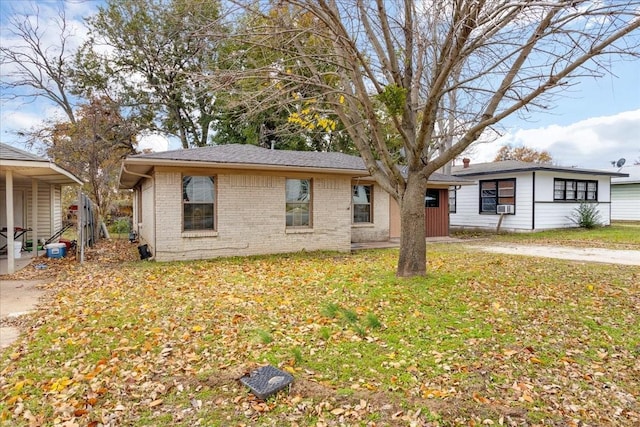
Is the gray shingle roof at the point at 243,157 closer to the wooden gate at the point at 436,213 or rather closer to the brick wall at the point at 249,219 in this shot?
the brick wall at the point at 249,219

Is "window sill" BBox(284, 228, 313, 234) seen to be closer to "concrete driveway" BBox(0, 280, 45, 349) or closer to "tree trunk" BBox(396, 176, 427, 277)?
"tree trunk" BBox(396, 176, 427, 277)

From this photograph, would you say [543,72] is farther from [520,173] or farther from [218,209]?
[520,173]

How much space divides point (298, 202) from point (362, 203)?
352cm

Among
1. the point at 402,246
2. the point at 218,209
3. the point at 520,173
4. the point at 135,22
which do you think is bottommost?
the point at 402,246

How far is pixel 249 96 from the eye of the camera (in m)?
6.26

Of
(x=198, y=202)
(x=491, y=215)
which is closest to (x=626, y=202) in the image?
(x=491, y=215)

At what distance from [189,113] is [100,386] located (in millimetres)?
24167

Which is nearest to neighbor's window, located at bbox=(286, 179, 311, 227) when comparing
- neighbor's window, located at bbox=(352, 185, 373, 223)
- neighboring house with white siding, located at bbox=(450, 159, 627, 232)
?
neighbor's window, located at bbox=(352, 185, 373, 223)

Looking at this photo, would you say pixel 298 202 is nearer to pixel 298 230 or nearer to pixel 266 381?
pixel 298 230

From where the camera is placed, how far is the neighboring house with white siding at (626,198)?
81.0 ft

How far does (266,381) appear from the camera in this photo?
3.32m

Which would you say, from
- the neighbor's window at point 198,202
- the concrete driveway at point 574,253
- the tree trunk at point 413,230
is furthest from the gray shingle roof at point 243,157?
the concrete driveway at point 574,253

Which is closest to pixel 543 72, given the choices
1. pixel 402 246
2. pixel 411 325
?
pixel 402 246

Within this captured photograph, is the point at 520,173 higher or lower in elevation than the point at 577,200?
higher
